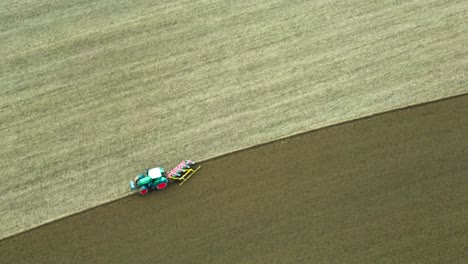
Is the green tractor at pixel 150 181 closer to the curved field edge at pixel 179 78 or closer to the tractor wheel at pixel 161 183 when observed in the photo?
the tractor wheel at pixel 161 183

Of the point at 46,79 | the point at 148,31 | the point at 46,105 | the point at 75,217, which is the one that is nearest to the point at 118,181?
the point at 75,217

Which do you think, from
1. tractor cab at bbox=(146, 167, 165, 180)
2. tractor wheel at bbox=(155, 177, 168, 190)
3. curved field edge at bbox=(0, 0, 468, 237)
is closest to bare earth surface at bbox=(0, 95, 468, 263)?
tractor wheel at bbox=(155, 177, 168, 190)

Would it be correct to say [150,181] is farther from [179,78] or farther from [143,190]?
[179,78]

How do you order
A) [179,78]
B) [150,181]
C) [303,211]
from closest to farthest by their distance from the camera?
[303,211], [150,181], [179,78]

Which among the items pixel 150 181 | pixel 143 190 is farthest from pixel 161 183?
pixel 143 190

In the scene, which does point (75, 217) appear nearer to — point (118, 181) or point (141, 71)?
point (118, 181)

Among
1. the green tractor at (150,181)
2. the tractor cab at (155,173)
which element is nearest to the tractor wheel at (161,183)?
the green tractor at (150,181)
